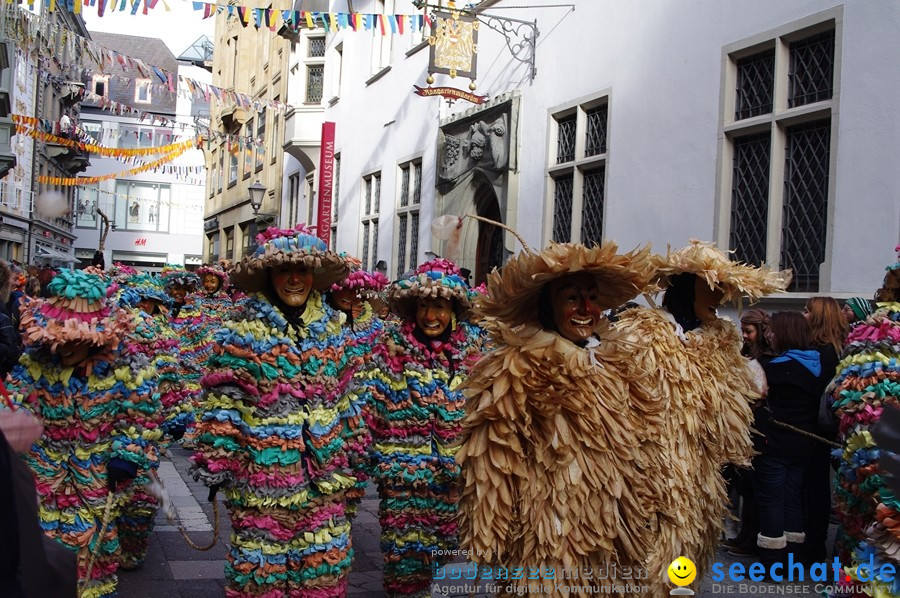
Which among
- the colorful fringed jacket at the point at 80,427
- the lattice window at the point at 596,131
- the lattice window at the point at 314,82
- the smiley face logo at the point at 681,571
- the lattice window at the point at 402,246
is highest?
the lattice window at the point at 314,82

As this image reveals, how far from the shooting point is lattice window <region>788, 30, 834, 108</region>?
27.6 ft

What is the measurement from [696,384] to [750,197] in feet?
16.8

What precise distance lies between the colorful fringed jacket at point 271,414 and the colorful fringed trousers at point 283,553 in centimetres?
6

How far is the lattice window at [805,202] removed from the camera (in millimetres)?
8328

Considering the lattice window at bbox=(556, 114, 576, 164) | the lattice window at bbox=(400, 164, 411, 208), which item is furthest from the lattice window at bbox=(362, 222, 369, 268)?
the lattice window at bbox=(556, 114, 576, 164)

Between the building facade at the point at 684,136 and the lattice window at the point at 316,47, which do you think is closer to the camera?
the building facade at the point at 684,136

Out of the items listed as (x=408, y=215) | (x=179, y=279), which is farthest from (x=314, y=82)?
(x=179, y=279)

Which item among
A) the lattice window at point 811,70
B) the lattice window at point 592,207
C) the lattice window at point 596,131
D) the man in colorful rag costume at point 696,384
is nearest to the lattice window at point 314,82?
the lattice window at point 596,131

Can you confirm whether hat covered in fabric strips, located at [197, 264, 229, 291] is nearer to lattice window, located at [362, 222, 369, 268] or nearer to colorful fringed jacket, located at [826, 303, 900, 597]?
colorful fringed jacket, located at [826, 303, 900, 597]

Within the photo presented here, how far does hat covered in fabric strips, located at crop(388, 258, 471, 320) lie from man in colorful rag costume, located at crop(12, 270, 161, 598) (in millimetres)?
1563

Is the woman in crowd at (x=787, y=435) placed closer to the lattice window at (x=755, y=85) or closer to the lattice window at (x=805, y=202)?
the lattice window at (x=805, y=202)

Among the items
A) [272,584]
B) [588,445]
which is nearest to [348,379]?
[272,584]

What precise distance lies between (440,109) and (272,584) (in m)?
13.8

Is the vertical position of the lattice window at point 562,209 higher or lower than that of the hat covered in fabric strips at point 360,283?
higher
